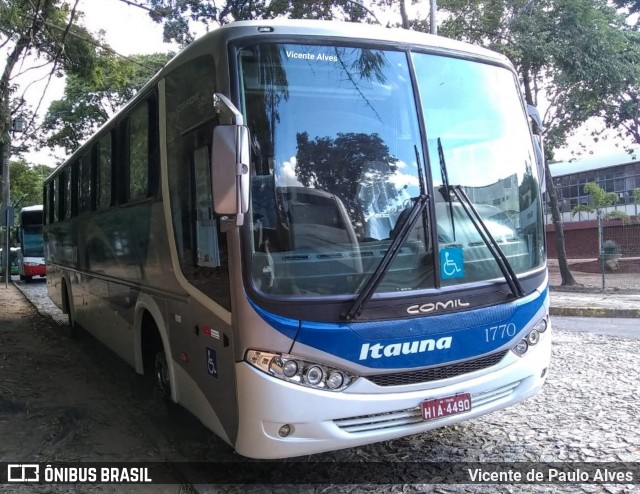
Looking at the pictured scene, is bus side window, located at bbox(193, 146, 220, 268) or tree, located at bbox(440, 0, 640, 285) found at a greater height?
tree, located at bbox(440, 0, 640, 285)

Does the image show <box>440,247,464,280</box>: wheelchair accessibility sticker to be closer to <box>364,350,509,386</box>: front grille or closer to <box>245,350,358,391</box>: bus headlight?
<box>364,350,509,386</box>: front grille

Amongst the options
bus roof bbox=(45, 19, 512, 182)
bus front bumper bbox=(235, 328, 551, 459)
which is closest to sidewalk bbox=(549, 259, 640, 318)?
bus roof bbox=(45, 19, 512, 182)

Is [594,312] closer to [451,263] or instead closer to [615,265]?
[451,263]

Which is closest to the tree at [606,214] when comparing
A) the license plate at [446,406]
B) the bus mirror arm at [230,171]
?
the license plate at [446,406]

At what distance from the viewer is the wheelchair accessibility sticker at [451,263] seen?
11.5 ft

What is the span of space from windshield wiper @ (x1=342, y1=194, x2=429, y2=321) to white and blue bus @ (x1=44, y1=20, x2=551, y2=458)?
0.01 m

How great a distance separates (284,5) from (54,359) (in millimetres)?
9406

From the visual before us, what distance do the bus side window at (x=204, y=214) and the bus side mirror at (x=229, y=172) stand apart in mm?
487

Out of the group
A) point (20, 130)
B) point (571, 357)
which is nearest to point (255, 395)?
point (571, 357)

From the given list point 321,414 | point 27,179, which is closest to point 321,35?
point 321,414

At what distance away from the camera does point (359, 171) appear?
137 inches

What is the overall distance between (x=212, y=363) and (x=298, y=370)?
28.2 inches

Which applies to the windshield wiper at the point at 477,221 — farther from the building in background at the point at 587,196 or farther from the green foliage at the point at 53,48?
the building in background at the point at 587,196

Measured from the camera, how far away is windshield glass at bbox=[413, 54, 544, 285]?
361cm
